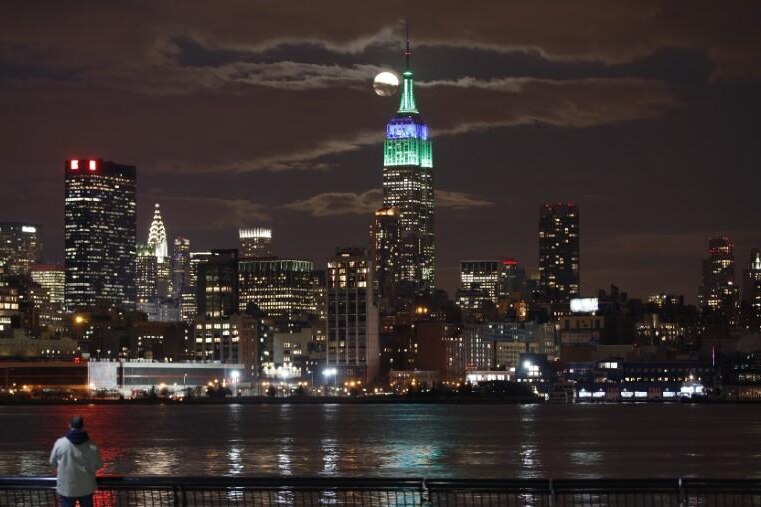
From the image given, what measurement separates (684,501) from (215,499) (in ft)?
73.2

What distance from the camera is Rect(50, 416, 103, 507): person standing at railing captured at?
22094mm

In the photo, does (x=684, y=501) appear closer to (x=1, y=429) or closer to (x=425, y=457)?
(x=425, y=457)

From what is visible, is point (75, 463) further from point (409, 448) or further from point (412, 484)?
point (409, 448)

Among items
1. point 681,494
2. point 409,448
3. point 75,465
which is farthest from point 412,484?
point 409,448

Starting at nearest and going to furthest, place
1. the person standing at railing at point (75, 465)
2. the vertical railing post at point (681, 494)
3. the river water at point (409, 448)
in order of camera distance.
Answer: the person standing at railing at point (75, 465) < the vertical railing post at point (681, 494) < the river water at point (409, 448)

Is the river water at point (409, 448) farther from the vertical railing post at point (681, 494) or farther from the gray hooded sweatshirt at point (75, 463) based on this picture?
the gray hooded sweatshirt at point (75, 463)

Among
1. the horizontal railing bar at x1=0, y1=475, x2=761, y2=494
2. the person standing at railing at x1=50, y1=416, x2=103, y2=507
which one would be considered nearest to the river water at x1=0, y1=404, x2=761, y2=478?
the horizontal railing bar at x1=0, y1=475, x2=761, y2=494

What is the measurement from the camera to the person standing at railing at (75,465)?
2209 cm

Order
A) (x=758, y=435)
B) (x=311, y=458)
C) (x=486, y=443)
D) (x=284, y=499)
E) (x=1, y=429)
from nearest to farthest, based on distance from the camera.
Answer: (x=284, y=499) < (x=311, y=458) < (x=486, y=443) < (x=758, y=435) < (x=1, y=429)

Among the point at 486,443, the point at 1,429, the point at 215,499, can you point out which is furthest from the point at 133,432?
the point at 215,499

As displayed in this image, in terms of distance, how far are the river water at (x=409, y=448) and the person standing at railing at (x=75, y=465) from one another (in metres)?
37.8

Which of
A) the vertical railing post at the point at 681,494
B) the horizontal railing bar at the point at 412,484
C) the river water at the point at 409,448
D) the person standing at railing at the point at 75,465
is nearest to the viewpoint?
the person standing at railing at the point at 75,465

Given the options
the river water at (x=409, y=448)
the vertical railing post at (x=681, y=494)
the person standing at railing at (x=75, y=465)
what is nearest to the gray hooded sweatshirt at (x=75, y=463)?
the person standing at railing at (x=75, y=465)

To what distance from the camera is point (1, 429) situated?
129 m
